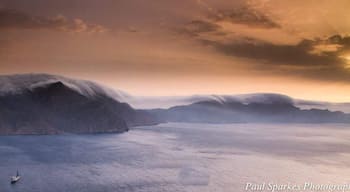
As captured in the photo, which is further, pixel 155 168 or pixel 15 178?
pixel 155 168

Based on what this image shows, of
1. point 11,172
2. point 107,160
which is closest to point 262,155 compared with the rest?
point 107,160

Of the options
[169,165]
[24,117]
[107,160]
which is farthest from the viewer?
[24,117]

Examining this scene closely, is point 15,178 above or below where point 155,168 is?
below

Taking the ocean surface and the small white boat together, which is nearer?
the ocean surface

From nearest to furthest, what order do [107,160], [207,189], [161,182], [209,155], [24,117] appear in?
[207,189]
[161,182]
[107,160]
[209,155]
[24,117]

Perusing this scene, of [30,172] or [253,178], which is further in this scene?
[30,172]

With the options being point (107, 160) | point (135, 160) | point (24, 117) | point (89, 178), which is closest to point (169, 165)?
point (135, 160)

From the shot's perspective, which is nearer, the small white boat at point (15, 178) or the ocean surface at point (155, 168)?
the ocean surface at point (155, 168)

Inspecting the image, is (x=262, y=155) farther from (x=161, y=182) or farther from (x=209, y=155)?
(x=161, y=182)

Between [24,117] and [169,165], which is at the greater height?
[24,117]
